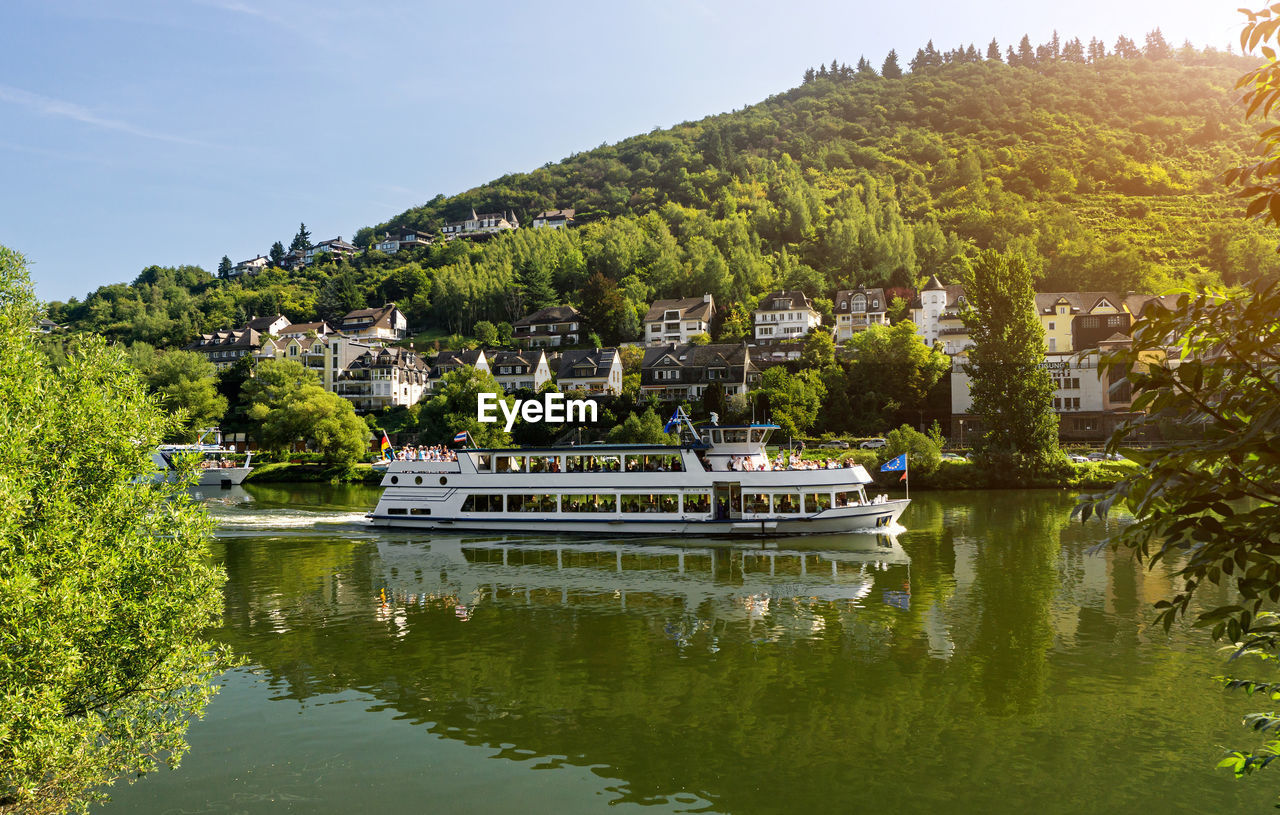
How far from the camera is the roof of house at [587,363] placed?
4619 inches

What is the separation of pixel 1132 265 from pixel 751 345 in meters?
72.3

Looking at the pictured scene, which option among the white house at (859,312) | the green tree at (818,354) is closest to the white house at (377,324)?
the white house at (859,312)

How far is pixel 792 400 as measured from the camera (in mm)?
87188

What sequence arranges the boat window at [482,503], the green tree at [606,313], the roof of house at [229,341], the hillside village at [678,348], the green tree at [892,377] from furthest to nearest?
1. the green tree at [606,313]
2. the roof of house at [229,341]
3. the hillside village at [678,348]
4. the green tree at [892,377]
5. the boat window at [482,503]

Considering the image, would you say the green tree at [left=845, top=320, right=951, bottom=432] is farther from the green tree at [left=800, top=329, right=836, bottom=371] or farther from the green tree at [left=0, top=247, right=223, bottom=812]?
the green tree at [left=0, top=247, right=223, bottom=812]

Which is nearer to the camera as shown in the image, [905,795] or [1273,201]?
[1273,201]

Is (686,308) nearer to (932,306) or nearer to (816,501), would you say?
(932,306)

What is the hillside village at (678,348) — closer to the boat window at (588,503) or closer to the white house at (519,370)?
the white house at (519,370)

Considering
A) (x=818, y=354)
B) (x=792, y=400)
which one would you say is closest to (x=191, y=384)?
(x=792, y=400)

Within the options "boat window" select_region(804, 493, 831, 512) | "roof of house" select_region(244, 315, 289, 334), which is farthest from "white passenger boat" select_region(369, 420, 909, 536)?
"roof of house" select_region(244, 315, 289, 334)

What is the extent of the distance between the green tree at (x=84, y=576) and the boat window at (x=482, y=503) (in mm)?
31327

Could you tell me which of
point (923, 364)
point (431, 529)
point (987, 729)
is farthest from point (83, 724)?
point (923, 364)

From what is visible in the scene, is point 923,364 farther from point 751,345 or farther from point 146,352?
point 146,352

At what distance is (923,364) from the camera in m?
93.1
